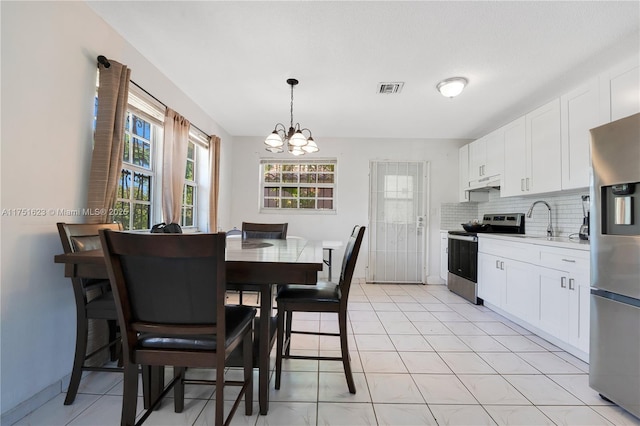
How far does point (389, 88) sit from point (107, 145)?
2488mm

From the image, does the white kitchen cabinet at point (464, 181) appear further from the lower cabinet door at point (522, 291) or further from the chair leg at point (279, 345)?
the chair leg at point (279, 345)

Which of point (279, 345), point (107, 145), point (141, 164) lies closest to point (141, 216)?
point (141, 164)

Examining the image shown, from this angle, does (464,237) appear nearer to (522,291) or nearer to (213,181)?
(522,291)

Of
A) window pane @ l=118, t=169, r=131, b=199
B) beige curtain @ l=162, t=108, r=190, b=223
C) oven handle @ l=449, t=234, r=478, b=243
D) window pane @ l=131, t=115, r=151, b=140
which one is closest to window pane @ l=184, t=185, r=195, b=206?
beige curtain @ l=162, t=108, r=190, b=223

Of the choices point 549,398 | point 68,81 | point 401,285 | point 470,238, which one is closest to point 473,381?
point 549,398

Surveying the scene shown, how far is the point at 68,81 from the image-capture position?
1.77 m

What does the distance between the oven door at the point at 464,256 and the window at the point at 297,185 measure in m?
1.96

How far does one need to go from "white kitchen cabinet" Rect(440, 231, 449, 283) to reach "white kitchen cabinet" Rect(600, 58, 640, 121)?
2.51m

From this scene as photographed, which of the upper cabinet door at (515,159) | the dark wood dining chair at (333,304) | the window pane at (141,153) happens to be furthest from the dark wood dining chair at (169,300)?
the upper cabinet door at (515,159)

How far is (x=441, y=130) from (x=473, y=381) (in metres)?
3.52

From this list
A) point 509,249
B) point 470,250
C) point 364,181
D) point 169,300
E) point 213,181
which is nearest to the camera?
point 169,300

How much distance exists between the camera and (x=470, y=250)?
149 inches

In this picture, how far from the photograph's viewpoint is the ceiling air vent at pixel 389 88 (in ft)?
9.48

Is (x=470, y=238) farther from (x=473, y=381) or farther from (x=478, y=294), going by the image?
(x=473, y=381)
